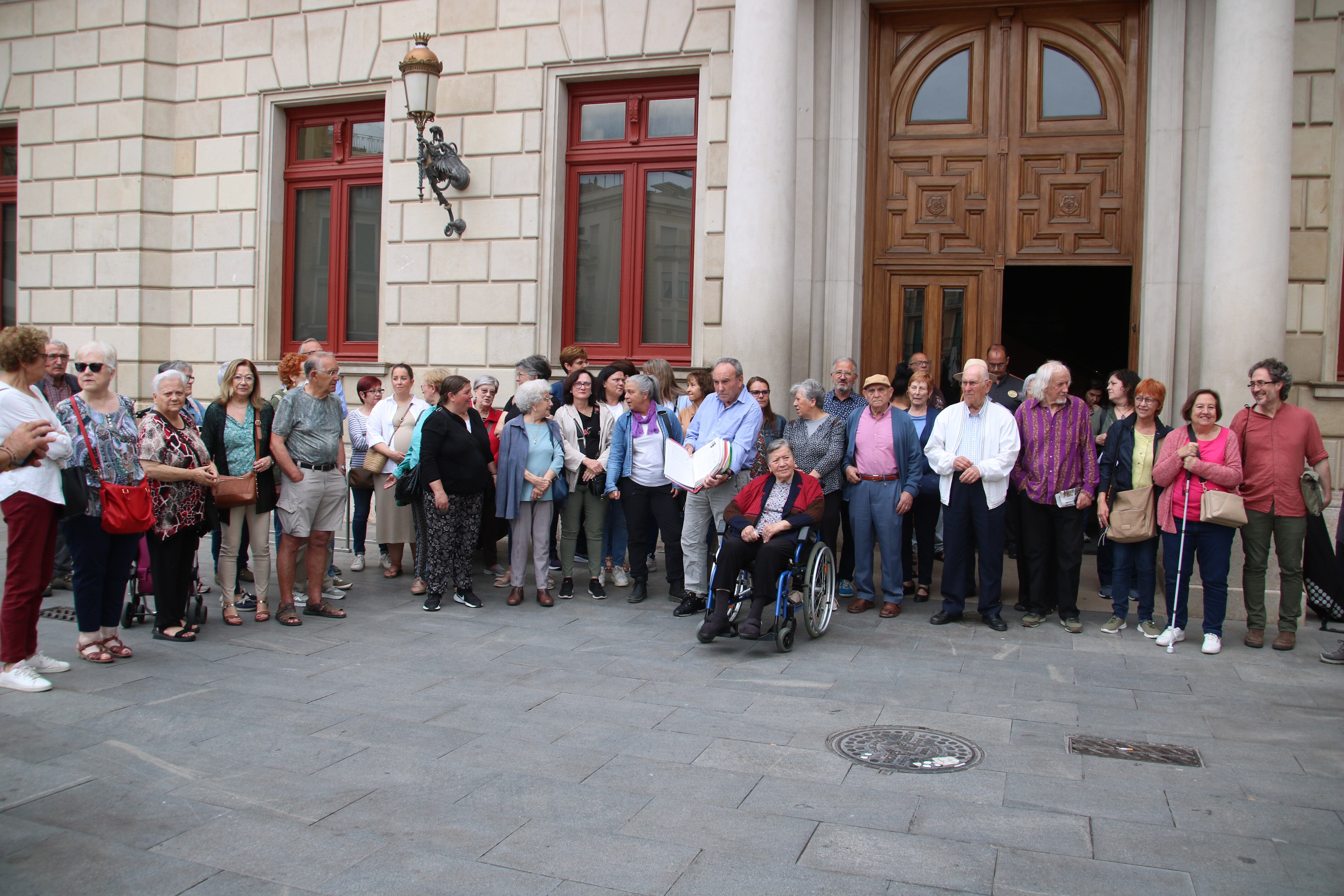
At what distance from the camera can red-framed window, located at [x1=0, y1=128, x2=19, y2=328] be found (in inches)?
621

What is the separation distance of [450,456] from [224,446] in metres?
1.72

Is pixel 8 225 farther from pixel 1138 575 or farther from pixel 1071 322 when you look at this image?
pixel 1071 322

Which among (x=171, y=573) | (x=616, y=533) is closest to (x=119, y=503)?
(x=171, y=573)

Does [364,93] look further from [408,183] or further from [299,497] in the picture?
[299,497]

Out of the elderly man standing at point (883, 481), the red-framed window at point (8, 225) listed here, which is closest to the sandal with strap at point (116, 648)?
the elderly man standing at point (883, 481)

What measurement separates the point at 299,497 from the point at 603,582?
9.02ft

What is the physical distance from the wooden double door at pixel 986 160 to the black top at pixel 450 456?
5014 mm

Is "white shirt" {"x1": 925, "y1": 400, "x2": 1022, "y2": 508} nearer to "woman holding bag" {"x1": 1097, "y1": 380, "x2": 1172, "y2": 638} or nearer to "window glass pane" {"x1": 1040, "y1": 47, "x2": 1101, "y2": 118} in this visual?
"woman holding bag" {"x1": 1097, "y1": 380, "x2": 1172, "y2": 638}

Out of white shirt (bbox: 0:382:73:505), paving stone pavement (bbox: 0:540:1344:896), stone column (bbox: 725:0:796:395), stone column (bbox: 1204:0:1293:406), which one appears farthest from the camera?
stone column (bbox: 725:0:796:395)

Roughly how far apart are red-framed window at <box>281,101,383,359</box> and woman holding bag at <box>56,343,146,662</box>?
7.25m

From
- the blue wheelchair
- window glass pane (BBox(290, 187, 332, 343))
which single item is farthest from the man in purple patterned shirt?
window glass pane (BBox(290, 187, 332, 343))

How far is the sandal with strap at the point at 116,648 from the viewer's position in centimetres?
666

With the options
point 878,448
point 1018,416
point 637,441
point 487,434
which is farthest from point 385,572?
point 1018,416

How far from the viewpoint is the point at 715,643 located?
24.6ft
